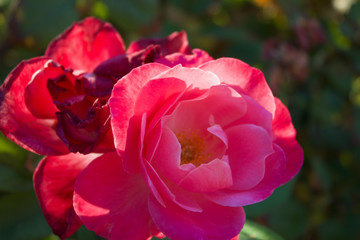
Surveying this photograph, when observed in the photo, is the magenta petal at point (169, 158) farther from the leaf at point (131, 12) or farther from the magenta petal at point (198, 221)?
the leaf at point (131, 12)

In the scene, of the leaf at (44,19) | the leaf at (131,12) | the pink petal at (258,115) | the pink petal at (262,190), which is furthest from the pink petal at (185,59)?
the leaf at (131,12)

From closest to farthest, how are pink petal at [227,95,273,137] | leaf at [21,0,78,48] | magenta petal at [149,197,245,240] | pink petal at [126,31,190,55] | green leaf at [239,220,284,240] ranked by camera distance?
magenta petal at [149,197,245,240] < pink petal at [227,95,273,137] < pink petal at [126,31,190,55] < green leaf at [239,220,284,240] < leaf at [21,0,78,48]

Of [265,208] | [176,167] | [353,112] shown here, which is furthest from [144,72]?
[353,112]

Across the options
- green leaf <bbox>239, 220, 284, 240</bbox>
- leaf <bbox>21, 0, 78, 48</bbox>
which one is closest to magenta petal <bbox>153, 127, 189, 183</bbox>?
green leaf <bbox>239, 220, 284, 240</bbox>

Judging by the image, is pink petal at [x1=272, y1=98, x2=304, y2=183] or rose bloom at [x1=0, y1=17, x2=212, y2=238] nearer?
rose bloom at [x1=0, y1=17, x2=212, y2=238]

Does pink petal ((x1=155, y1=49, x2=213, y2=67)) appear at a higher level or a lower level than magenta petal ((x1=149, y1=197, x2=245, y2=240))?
higher

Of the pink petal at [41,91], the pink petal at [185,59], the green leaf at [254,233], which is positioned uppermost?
the pink petal at [185,59]

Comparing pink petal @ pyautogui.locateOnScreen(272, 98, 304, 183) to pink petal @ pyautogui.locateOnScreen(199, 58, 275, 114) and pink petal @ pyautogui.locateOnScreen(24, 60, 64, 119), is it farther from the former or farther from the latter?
pink petal @ pyautogui.locateOnScreen(24, 60, 64, 119)

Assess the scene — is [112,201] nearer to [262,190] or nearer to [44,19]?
Result: [262,190]
